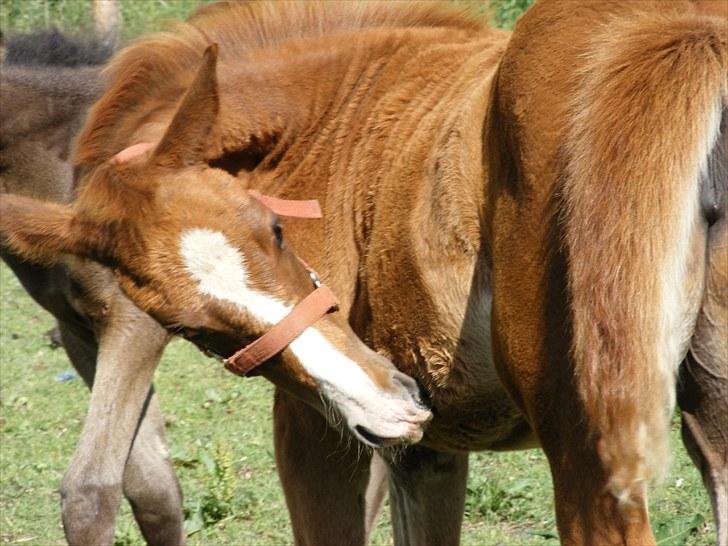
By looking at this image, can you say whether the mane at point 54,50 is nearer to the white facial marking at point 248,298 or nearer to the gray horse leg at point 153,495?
the gray horse leg at point 153,495

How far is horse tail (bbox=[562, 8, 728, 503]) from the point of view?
6.60 feet

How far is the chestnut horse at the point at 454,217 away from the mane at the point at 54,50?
53.8 inches

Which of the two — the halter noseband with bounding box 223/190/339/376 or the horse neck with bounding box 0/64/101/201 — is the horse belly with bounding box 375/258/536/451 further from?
the horse neck with bounding box 0/64/101/201

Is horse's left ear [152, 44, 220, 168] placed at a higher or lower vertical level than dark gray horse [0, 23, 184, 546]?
higher

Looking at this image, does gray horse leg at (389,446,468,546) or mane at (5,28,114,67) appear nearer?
gray horse leg at (389,446,468,546)

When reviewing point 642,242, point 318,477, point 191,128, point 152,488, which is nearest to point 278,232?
point 191,128

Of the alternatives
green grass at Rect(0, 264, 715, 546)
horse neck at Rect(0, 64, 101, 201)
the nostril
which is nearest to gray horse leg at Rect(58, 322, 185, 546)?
green grass at Rect(0, 264, 715, 546)

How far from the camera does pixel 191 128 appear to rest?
279 centimetres

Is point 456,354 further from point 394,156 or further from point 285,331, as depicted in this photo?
point 394,156

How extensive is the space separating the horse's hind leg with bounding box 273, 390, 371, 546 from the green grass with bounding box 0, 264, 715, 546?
921 millimetres

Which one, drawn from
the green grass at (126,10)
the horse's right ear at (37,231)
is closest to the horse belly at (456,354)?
the horse's right ear at (37,231)

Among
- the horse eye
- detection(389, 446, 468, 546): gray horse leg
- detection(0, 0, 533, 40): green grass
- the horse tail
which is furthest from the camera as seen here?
detection(0, 0, 533, 40): green grass

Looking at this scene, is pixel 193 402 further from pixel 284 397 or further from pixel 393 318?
pixel 393 318

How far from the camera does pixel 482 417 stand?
9.12ft
